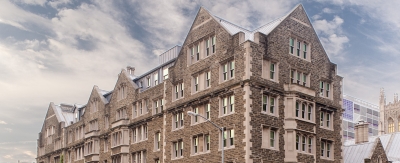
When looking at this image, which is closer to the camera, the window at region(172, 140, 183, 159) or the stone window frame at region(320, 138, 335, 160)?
the stone window frame at region(320, 138, 335, 160)

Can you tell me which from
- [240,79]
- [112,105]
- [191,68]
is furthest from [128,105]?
[240,79]

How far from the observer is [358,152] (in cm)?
5922

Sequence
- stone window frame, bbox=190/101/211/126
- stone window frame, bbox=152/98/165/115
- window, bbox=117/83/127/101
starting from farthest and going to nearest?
window, bbox=117/83/127/101, stone window frame, bbox=152/98/165/115, stone window frame, bbox=190/101/211/126

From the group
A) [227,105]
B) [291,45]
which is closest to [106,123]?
[227,105]

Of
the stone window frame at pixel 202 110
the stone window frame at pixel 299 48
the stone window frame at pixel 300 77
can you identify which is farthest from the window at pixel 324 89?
the stone window frame at pixel 202 110

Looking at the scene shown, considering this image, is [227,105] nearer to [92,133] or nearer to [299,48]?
[299,48]

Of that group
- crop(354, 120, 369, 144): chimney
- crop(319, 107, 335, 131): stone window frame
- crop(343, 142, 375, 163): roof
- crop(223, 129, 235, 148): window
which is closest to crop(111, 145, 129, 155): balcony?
crop(223, 129, 235, 148): window

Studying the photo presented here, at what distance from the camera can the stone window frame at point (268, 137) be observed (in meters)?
44.3

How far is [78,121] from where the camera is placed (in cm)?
7750

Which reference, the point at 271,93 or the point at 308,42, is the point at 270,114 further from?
the point at 308,42

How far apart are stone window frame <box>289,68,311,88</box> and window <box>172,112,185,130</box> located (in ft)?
35.6

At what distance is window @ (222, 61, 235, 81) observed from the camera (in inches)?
1807

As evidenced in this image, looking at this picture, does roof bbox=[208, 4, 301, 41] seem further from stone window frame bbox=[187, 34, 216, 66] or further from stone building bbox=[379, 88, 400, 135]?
stone building bbox=[379, 88, 400, 135]

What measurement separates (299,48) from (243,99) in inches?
372
